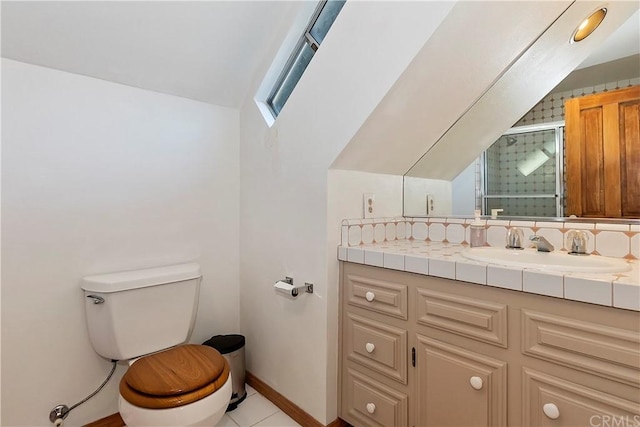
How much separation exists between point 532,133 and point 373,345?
48.7 inches

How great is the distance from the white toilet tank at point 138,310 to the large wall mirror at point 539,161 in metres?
1.40

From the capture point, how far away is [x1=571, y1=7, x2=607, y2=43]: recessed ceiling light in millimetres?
1271

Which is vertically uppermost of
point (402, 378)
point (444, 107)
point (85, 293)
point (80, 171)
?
point (444, 107)

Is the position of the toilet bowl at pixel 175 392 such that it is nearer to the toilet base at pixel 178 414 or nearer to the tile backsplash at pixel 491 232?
the toilet base at pixel 178 414

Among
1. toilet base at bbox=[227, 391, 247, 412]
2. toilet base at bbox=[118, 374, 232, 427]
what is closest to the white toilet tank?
toilet base at bbox=[118, 374, 232, 427]

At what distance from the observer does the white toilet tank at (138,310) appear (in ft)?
4.88

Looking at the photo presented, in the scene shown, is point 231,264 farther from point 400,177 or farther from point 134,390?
point 400,177

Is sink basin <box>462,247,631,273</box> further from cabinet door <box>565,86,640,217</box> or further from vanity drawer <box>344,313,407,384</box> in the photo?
vanity drawer <box>344,313,407,384</box>

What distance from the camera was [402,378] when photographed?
1.36m

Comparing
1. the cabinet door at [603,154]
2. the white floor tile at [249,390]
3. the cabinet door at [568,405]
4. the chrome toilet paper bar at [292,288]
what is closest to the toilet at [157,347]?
the chrome toilet paper bar at [292,288]

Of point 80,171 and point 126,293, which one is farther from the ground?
point 80,171

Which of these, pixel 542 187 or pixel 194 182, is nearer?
pixel 542 187

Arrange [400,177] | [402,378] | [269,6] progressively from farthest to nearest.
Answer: [400,177], [269,6], [402,378]

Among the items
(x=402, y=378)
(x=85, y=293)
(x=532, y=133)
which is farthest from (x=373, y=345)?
(x=85, y=293)
